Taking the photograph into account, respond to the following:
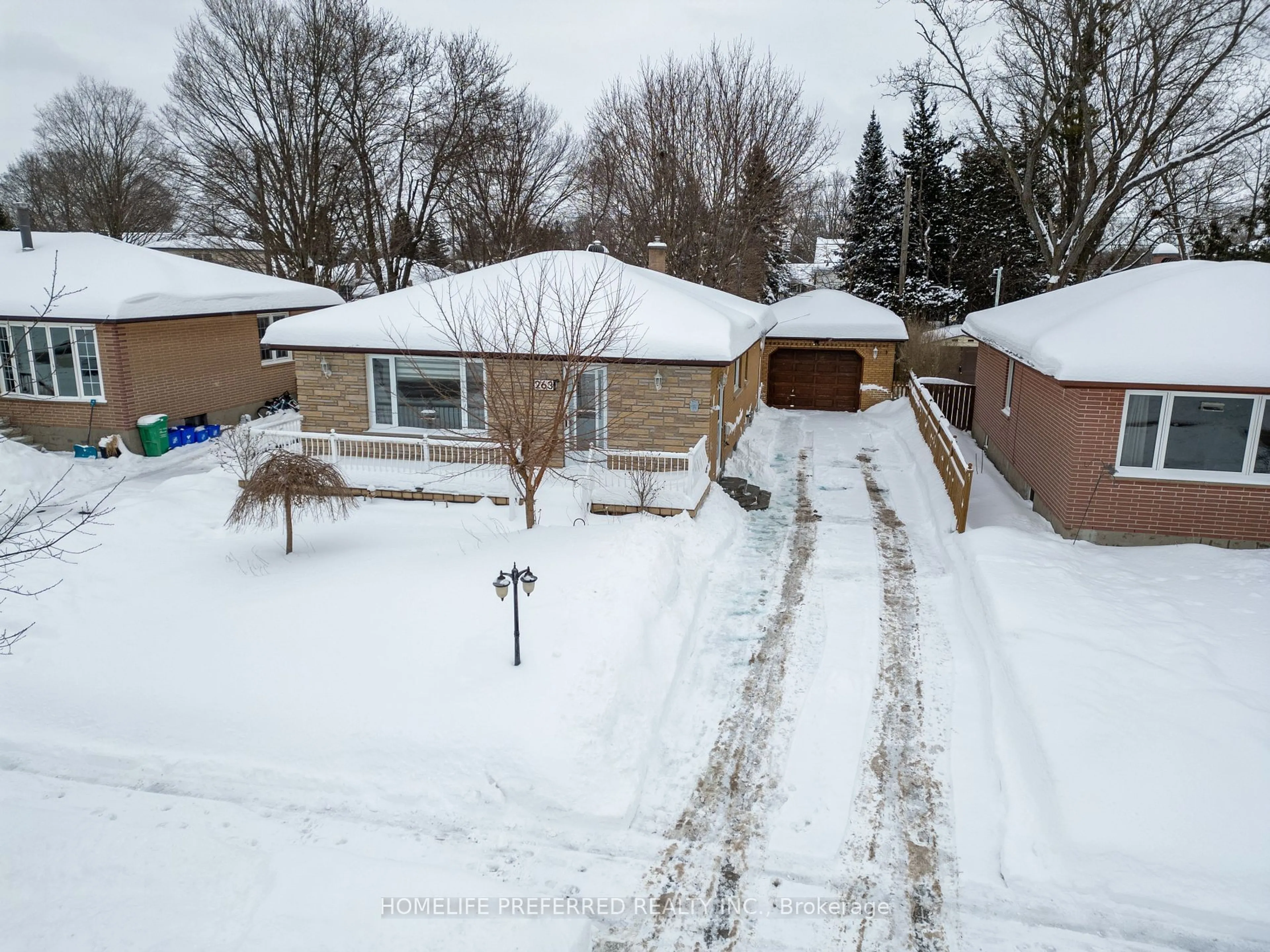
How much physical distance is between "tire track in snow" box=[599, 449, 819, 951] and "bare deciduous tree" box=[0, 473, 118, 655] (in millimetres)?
4963

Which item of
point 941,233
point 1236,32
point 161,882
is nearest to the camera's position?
point 161,882

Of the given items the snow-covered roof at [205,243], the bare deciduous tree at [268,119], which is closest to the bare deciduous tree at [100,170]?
the snow-covered roof at [205,243]

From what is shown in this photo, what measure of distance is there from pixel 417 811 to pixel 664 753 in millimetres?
2187

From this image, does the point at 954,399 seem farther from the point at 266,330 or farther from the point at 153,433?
the point at 153,433

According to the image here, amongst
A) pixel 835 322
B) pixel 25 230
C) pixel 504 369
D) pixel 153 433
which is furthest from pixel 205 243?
pixel 504 369

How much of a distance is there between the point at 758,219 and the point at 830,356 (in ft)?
27.0

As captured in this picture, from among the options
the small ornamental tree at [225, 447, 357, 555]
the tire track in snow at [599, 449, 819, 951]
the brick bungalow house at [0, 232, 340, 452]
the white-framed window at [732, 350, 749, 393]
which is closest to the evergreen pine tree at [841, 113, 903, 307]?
the white-framed window at [732, 350, 749, 393]

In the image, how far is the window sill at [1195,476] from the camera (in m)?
11.1

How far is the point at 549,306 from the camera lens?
13.7 meters

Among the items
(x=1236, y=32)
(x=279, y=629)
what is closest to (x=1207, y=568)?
(x=279, y=629)

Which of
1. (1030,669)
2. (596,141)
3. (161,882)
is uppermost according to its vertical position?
(596,141)

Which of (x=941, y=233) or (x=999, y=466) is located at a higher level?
(x=941, y=233)

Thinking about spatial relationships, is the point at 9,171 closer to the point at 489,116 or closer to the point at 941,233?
the point at 489,116

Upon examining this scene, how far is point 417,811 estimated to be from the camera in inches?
254
